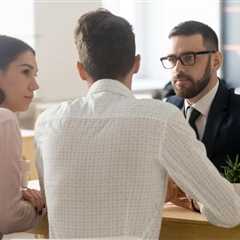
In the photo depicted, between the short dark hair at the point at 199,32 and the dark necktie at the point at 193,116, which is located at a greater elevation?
the short dark hair at the point at 199,32

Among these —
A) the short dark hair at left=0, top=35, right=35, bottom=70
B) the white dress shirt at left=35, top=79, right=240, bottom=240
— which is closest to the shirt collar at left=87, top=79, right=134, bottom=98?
the white dress shirt at left=35, top=79, right=240, bottom=240

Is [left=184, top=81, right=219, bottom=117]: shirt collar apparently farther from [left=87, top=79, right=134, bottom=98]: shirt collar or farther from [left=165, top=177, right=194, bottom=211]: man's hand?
[left=87, top=79, right=134, bottom=98]: shirt collar

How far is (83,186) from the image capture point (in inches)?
72.1

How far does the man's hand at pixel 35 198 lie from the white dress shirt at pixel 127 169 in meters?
0.27

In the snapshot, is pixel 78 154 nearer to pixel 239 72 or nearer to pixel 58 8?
pixel 58 8

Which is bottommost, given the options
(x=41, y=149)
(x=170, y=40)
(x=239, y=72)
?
(x=239, y=72)

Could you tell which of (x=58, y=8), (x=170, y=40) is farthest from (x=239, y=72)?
(x=170, y=40)

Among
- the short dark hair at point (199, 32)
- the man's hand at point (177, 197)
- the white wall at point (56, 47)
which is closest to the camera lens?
the man's hand at point (177, 197)

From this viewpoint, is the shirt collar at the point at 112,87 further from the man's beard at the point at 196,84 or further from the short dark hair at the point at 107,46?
the man's beard at the point at 196,84

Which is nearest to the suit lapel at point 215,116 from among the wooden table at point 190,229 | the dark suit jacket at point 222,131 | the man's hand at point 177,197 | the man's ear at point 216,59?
the dark suit jacket at point 222,131

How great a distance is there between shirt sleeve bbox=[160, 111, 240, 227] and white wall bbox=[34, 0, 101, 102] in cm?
315

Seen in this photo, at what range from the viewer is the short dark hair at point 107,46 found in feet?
6.14

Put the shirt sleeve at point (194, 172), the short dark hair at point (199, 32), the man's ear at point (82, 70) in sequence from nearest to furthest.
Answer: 1. the shirt sleeve at point (194, 172)
2. the man's ear at point (82, 70)
3. the short dark hair at point (199, 32)

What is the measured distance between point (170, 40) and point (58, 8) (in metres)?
2.19
